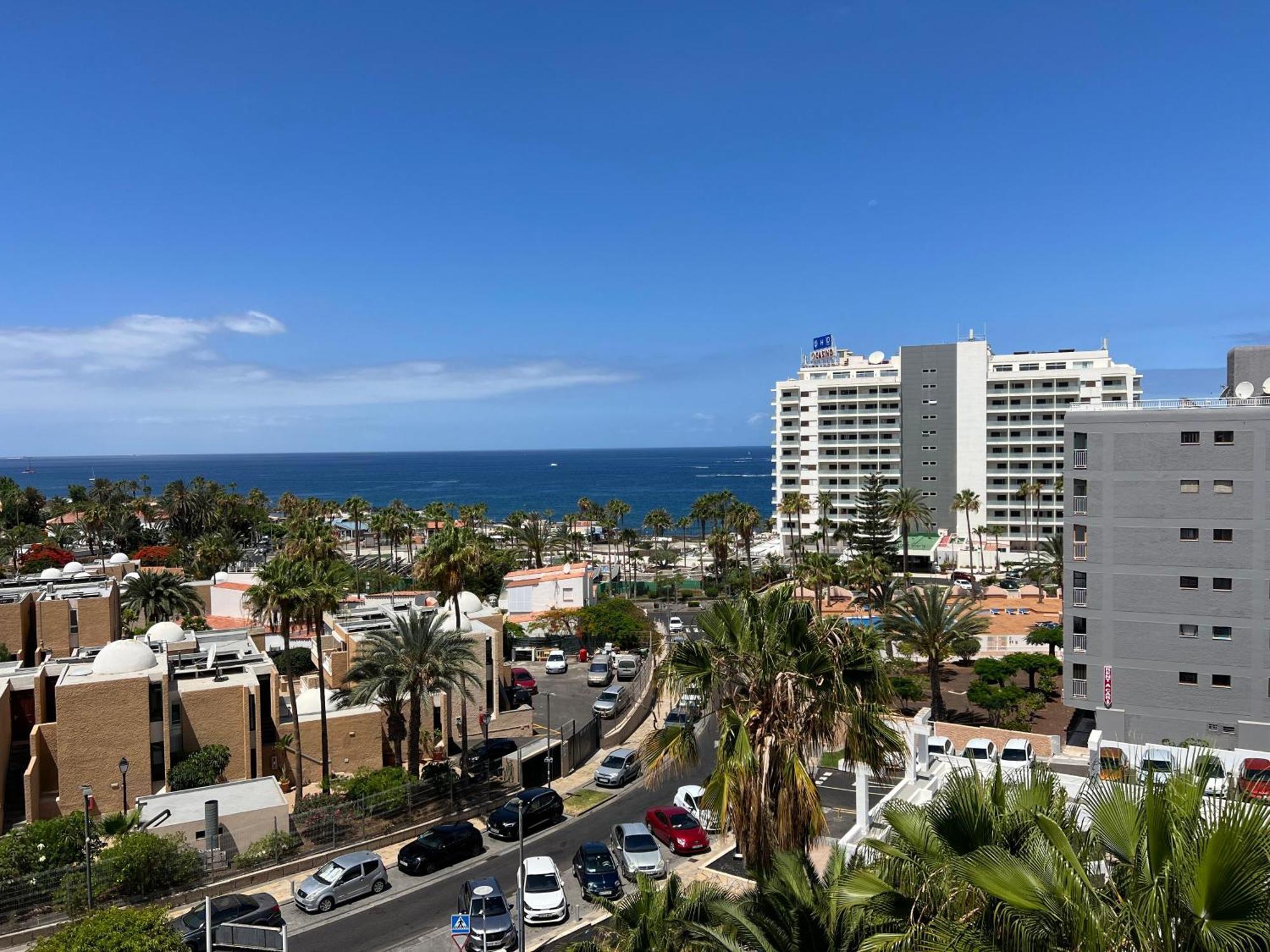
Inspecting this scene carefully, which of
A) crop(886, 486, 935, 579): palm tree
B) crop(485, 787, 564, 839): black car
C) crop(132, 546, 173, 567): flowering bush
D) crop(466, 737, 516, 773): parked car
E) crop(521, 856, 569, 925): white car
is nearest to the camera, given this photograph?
crop(521, 856, 569, 925): white car

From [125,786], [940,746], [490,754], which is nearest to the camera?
[125,786]

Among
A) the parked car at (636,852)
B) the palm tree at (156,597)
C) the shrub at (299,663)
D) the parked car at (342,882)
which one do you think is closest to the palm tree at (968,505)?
the shrub at (299,663)

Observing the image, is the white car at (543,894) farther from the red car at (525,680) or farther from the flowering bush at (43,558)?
the flowering bush at (43,558)

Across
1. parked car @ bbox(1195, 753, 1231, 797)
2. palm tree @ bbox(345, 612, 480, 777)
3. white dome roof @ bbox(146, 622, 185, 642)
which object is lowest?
white dome roof @ bbox(146, 622, 185, 642)

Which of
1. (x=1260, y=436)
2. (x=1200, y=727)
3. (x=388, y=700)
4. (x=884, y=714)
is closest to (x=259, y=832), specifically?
(x=388, y=700)

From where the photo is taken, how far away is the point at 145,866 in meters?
25.2

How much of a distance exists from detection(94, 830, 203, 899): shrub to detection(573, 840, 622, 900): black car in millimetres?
11409

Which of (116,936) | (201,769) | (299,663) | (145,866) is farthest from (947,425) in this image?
(116,936)

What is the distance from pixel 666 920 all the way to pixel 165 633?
131ft

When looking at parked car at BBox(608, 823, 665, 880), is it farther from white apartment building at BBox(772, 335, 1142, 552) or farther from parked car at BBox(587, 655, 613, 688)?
white apartment building at BBox(772, 335, 1142, 552)

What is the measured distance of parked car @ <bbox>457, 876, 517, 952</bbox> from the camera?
22.4 metres

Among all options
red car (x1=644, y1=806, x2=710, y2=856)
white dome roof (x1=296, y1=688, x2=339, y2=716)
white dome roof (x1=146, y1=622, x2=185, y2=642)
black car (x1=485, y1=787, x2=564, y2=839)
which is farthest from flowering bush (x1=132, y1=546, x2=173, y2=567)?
red car (x1=644, y1=806, x2=710, y2=856)

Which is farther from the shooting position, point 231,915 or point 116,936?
point 231,915

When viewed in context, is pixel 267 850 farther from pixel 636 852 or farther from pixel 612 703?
pixel 612 703
